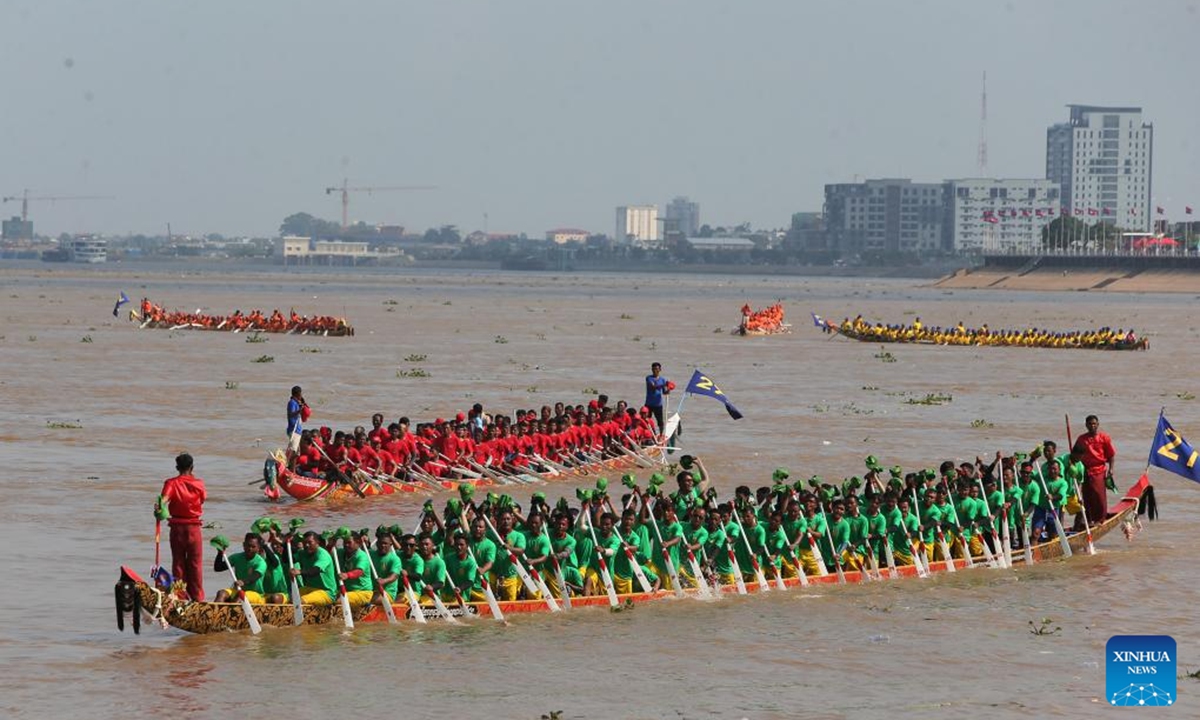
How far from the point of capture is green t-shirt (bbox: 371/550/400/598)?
2259 centimetres

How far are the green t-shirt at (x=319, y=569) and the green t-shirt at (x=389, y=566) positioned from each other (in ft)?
1.81

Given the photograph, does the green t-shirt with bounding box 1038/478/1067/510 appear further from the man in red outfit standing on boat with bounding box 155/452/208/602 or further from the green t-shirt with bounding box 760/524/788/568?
the man in red outfit standing on boat with bounding box 155/452/208/602

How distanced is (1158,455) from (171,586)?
1478cm

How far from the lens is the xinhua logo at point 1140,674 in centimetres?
1891

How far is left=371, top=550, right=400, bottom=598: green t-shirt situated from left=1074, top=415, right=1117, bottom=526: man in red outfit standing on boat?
11987 mm

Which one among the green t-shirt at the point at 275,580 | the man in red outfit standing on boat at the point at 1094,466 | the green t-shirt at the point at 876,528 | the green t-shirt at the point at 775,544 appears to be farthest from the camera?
Result: the man in red outfit standing on boat at the point at 1094,466

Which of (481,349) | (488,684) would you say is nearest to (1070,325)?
(481,349)

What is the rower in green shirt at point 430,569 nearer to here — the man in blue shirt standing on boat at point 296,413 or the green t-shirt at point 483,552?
the green t-shirt at point 483,552

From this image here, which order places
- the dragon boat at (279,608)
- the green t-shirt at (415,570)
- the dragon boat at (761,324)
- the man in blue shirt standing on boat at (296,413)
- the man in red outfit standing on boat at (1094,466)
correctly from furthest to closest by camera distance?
the dragon boat at (761,324)
the man in blue shirt standing on boat at (296,413)
the man in red outfit standing on boat at (1094,466)
the green t-shirt at (415,570)
the dragon boat at (279,608)

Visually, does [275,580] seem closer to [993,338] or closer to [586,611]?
[586,611]

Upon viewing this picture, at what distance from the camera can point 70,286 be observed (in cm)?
Answer: 16600

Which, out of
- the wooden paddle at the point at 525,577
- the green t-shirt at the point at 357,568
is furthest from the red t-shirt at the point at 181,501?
the wooden paddle at the point at 525,577

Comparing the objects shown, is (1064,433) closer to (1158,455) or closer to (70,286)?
(1158,455)

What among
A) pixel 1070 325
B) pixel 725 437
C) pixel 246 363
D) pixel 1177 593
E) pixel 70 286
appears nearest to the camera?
pixel 1177 593
